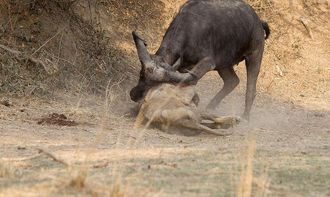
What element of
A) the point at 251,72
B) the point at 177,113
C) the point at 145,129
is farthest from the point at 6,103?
the point at 251,72

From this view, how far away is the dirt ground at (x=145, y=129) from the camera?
4.76 metres

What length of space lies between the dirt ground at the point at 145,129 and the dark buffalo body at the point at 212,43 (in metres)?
0.73

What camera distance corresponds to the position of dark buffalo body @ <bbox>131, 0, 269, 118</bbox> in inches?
376

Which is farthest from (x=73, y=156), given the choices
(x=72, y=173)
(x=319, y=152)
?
(x=319, y=152)

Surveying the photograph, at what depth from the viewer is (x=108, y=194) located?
167 inches

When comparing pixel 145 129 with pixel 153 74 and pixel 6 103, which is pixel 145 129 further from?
pixel 6 103

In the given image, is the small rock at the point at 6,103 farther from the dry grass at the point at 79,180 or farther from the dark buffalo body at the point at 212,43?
the dry grass at the point at 79,180

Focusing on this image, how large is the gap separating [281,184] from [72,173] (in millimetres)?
1556

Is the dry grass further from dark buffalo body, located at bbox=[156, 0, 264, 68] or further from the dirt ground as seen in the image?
dark buffalo body, located at bbox=[156, 0, 264, 68]

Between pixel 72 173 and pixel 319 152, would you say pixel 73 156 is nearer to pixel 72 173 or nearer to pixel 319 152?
pixel 72 173

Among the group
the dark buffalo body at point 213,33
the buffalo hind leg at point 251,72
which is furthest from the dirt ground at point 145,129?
the dark buffalo body at point 213,33

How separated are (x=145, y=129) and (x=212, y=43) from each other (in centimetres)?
259

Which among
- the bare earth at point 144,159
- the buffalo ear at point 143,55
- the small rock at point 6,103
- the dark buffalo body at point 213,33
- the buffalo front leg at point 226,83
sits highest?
the dark buffalo body at point 213,33

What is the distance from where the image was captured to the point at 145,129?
26.4 ft
